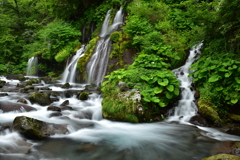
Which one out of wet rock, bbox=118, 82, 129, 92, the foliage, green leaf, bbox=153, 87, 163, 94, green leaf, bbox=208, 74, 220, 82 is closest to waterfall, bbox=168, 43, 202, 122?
the foliage

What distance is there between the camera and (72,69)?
41.0ft

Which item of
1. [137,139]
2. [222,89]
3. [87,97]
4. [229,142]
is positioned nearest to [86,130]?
[137,139]

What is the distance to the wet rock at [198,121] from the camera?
5.62m

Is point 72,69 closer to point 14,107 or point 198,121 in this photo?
point 14,107

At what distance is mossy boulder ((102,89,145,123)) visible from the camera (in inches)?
227

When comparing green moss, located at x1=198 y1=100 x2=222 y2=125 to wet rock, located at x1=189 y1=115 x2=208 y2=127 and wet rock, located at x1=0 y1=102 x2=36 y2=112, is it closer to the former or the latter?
wet rock, located at x1=189 y1=115 x2=208 y2=127

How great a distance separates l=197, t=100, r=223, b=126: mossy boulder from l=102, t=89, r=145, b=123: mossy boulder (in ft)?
6.31

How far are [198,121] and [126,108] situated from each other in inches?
94.3

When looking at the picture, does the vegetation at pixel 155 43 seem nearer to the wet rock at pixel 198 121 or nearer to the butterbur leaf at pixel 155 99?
the butterbur leaf at pixel 155 99

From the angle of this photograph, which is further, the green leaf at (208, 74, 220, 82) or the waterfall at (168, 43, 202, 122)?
the waterfall at (168, 43, 202, 122)

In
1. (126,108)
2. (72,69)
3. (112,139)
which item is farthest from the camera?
(72,69)

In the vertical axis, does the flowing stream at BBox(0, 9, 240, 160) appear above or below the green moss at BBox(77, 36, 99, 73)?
below

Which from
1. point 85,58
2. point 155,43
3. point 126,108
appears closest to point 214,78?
point 126,108

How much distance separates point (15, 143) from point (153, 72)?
4.99m
